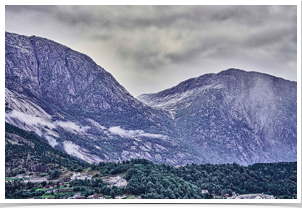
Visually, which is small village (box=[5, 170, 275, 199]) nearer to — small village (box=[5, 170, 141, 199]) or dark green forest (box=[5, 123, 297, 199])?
small village (box=[5, 170, 141, 199])

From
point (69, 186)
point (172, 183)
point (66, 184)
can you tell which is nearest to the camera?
point (172, 183)

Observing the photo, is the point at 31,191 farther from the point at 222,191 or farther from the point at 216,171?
the point at 216,171

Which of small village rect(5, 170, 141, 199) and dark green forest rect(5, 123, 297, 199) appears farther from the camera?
dark green forest rect(5, 123, 297, 199)

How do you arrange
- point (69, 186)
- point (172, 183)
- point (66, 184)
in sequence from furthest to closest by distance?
point (66, 184) → point (69, 186) → point (172, 183)

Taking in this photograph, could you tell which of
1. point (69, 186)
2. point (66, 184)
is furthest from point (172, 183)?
point (66, 184)

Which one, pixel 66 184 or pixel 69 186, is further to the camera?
pixel 66 184

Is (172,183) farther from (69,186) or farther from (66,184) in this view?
(66,184)

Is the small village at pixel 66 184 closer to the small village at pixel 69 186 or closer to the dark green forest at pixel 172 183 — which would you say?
the small village at pixel 69 186

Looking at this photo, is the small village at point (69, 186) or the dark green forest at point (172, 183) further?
the dark green forest at point (172, 183)

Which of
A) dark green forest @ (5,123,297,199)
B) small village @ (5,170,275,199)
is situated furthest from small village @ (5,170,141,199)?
dark green forest @ (5,123,297,199)

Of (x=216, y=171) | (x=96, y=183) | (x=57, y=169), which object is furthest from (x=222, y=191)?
(x=57, y=169)

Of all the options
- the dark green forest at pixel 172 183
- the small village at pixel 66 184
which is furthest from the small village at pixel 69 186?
the dark green forest at pixel 172 183
